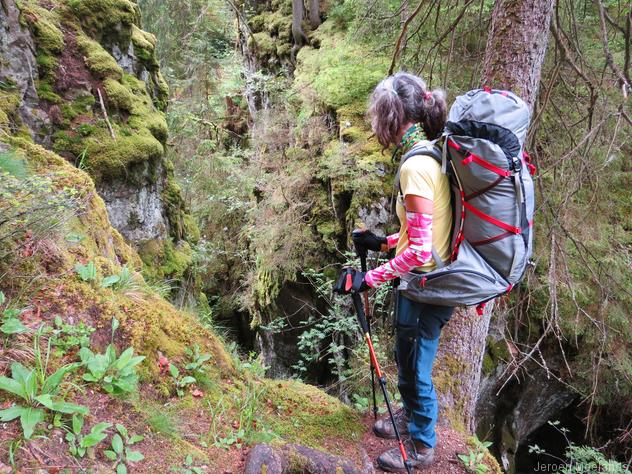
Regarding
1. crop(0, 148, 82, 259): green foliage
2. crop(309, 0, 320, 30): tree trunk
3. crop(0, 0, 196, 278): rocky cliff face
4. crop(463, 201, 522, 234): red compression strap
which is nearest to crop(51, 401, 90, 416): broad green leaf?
crop(0, 148, 82, 259): green foliage

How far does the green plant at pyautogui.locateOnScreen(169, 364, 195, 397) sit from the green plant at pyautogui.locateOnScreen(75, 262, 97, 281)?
2.39 ft

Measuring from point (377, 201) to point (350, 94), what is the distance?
2.64m

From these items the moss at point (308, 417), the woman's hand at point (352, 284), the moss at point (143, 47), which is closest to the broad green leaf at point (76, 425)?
the moss at point (308, 417)

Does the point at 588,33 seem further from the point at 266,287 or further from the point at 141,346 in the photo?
the point at 266,287

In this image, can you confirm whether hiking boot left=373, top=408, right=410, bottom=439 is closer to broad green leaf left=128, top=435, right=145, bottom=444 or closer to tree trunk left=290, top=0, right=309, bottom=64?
broad green leaf left=128, top=435, right=145, bottom=444

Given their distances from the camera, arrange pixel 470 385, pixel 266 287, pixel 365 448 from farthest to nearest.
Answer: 1. pixel 266 287
2. pixel 470 385
3. pixel 365 448

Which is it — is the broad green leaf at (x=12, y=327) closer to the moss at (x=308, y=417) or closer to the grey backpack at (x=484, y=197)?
the moss at (x=308, y=417)

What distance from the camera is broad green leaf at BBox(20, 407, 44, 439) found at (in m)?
1.48

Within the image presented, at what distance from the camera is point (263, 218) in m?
8.80

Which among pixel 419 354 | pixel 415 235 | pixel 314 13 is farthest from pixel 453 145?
pixel 314 13

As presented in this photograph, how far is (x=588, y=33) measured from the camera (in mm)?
4809

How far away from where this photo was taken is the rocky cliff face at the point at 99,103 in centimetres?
457

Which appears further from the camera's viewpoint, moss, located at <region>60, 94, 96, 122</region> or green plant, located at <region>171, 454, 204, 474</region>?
moss, located at <region>60, 94, 96, 122</region>

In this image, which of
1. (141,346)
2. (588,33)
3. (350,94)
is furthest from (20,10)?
(588,33)
